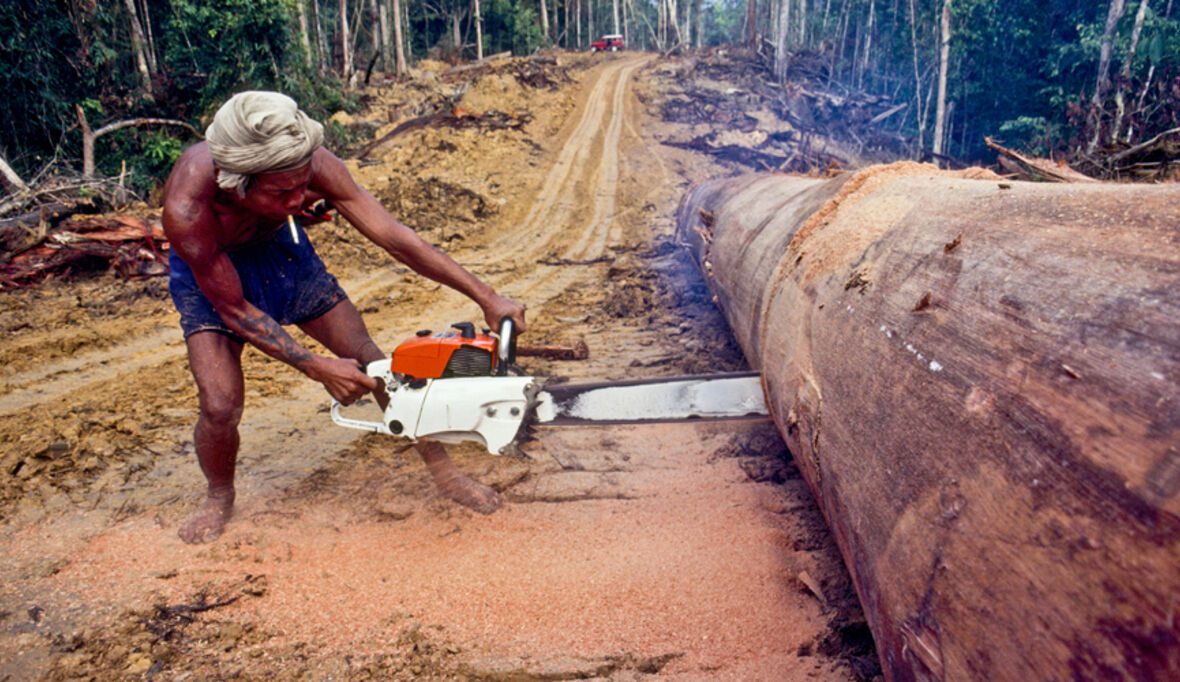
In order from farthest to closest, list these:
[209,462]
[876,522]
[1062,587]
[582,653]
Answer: [209,462]
[582,653]
[876,522]
[1062,587]

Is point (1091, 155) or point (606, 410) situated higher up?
point (1091, 155)

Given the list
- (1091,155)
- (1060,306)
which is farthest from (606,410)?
(1091,155)

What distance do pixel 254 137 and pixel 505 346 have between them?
1.11 m

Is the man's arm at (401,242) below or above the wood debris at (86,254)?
above

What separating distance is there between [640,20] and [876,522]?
5752cm

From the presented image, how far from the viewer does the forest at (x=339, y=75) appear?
1045 cm

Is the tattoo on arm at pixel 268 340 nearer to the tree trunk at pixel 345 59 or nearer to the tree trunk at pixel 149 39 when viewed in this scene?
the tree trunk at pixel 149 39

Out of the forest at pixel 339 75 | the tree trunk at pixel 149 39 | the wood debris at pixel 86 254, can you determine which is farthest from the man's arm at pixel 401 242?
the tree trunk at pixel 149 39

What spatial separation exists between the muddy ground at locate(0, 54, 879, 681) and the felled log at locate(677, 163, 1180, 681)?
19.1 inches

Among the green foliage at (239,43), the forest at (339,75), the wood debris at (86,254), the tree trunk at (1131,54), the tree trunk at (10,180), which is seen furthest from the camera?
the green foliage at (239,43)

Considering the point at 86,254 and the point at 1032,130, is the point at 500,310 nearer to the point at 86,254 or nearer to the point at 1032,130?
the point at 86,254

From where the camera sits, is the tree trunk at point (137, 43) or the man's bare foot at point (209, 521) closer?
the man's bare foot at point (209, 521)

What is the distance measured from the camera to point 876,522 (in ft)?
4.75

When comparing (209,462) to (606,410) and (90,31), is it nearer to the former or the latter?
(606,410)
